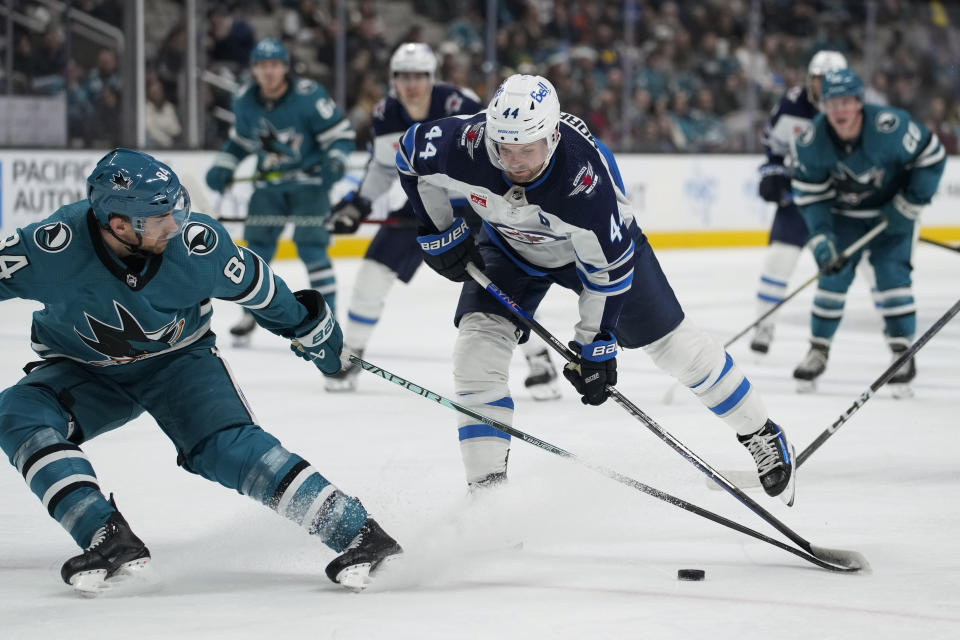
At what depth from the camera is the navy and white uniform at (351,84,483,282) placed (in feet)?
16.8

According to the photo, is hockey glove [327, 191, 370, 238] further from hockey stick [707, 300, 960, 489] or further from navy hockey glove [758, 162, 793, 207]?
hockey stick [707, 300, 960, 489]

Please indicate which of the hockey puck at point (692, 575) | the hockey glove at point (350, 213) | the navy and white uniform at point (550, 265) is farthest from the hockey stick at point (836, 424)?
the hockey glove at point (350, 213)

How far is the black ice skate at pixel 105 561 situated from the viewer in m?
2.47

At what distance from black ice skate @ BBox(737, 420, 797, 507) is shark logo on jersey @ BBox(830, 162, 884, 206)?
6.26ft

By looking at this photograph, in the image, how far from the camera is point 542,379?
5.01 metres

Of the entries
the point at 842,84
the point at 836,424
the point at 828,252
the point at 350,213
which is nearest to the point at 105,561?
the point at 836,424

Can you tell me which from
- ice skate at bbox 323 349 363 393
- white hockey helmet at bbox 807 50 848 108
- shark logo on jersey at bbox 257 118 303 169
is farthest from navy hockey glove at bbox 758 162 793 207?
shark logo on jersey at bbox 257 118 303 169

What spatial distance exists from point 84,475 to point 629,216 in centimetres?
138

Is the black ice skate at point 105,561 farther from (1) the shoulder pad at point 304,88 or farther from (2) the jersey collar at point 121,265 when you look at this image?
(1) the shoulder pad at point 304,88

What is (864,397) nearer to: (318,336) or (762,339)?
(318,336)

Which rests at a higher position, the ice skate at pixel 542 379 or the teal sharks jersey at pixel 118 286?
the teal sharks jersey at pixel 118 286

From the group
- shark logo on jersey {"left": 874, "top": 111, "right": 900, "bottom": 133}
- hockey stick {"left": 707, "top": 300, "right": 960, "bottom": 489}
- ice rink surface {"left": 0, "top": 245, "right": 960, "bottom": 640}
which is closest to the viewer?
ice rink surface {"left": 0, "top": 245, "right": 960, "bottom": 640}

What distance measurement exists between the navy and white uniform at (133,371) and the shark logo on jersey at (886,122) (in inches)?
113

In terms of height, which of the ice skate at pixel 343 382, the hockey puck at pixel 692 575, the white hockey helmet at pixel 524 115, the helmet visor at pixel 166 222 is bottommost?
the ice skate at pixel 343 382
